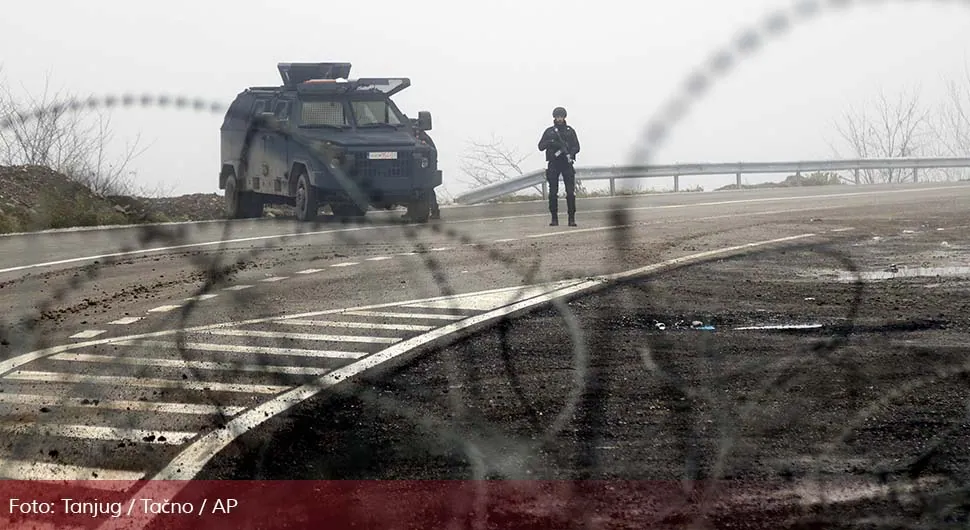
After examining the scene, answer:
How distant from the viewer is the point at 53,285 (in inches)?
545

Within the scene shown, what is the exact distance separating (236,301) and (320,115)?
10.9 metres

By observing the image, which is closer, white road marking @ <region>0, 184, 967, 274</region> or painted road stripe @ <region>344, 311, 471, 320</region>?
painted road stripe @ <region>344, 311, 471, 320</region>

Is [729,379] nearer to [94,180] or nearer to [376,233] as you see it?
[376,233]

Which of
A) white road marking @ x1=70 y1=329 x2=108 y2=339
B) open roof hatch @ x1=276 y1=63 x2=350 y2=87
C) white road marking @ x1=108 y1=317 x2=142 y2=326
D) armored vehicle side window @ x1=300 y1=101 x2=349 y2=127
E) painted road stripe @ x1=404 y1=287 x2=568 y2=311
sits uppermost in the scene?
open roof hatch @ x1=276 y1=63 x2=350 y2=87

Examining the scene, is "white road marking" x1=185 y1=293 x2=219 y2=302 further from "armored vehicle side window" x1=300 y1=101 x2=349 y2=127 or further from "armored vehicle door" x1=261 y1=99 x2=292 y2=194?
"armored vehicle side window" x1=300 y1=101 x2=349 y2=127

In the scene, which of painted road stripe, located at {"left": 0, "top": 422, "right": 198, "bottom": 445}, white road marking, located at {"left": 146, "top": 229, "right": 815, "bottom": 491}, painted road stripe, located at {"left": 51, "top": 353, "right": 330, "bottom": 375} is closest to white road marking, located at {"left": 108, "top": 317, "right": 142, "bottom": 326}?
painted road stripe, located at {"left": 51, "top": 353, "right": 330, "bottom": 375}

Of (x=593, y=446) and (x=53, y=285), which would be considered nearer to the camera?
Answer: (x=593, y=446)

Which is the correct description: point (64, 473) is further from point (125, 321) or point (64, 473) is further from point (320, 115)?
point (320, 115)

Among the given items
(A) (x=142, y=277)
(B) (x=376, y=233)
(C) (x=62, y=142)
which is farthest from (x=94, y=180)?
(A) (x=142, y=277)

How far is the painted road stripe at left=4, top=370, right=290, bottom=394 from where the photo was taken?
8.08 metres

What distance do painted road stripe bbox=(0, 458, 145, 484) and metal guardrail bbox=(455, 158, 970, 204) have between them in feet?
65.9

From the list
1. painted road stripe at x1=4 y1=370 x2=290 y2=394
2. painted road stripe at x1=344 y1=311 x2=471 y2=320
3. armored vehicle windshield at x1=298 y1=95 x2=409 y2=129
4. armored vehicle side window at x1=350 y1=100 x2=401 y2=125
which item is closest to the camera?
painted road stripe at x1=4 y1=370 x2=290 y2=394

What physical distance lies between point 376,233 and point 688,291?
811 centimetres

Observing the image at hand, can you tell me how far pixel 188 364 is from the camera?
8.92 meters
